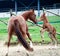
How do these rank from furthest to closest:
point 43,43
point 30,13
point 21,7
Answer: point 21,7 < point 43,43 < point 30,13

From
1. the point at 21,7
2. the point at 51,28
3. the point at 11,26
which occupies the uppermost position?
the point at 11,26

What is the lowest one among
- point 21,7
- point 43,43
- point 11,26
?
point 21,7

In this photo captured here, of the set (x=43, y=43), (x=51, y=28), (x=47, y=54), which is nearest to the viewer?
(x=47, y=54)

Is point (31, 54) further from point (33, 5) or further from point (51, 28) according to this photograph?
point (33, 5)

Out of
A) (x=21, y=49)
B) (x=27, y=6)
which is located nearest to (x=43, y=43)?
(x=21, y=49)

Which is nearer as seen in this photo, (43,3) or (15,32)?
(15,32)

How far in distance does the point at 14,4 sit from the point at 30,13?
87.2 ft

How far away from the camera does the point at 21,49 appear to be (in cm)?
875

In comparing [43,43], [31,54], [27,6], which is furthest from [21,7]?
[31,54]

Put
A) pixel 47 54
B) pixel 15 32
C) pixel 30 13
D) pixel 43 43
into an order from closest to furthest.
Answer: pixel 15 32, pixel 47 54, pixel 30 13, pixel 43 43

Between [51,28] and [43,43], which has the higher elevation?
[51,28]

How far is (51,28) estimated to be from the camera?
9.63 metres

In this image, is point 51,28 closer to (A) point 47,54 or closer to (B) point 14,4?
(A) point 47,54

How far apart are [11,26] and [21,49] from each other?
182cm
